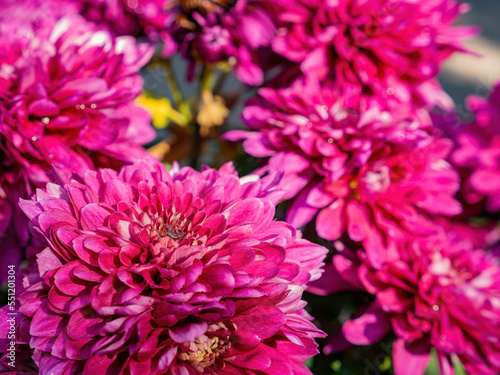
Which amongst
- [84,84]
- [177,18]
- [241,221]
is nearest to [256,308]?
[241,221]

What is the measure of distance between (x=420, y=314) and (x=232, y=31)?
0.32 meters

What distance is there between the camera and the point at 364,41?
48cm

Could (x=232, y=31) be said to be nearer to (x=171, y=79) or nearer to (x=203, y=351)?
(x=171, y=79)

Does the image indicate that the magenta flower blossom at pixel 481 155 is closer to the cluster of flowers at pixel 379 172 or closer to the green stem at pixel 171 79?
the cluster of flowers at pixel 379 172

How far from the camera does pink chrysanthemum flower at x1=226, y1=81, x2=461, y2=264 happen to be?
0.42 m

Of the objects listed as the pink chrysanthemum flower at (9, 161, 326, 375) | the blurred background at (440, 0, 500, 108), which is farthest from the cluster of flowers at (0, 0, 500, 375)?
the blurred background at (440, 0, 500, 108)

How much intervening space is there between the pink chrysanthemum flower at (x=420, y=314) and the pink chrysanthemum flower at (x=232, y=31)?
21 cm

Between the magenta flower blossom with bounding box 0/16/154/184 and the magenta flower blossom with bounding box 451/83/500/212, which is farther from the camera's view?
the magenta flower blossom with bounding box 451/83/500/212

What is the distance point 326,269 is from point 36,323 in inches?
9.2

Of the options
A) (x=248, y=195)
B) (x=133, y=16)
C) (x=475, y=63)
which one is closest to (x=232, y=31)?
(x=133, y=16)

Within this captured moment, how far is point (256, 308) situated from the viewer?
0.97ft

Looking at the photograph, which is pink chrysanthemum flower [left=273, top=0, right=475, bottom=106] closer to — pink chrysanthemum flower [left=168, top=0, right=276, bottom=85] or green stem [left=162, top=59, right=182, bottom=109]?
pink chrysanthemum flower [left=168, top=0, right=276, bottom=85]

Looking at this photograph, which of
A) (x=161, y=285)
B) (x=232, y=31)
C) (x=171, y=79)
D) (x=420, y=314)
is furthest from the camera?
(x=171, y=79)

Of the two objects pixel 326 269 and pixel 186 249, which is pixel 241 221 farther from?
pixel 326 269
